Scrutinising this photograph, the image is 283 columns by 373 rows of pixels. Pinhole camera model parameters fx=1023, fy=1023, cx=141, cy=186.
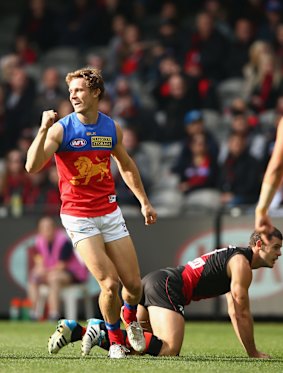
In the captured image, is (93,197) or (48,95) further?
(48,95)

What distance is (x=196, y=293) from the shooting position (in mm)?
9156

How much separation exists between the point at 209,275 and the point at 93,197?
1.25m

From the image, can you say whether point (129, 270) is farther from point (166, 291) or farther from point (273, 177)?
point (273, 177)

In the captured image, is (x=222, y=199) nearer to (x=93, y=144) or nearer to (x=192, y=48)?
(x=192, y=48)

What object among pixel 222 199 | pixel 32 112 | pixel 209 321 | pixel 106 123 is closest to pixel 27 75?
pixel 32 112

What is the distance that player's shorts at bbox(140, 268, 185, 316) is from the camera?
9068 millimetres

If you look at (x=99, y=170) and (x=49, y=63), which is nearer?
(x=99, y=170)

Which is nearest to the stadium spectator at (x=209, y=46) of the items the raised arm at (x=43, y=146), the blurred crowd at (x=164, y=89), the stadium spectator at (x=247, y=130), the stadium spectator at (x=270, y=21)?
the blurred crowd at (x=164, y=89)

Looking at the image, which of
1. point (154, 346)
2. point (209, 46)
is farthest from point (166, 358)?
point (209, 46)

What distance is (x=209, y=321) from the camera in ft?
49.4

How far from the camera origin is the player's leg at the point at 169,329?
8.89 metres

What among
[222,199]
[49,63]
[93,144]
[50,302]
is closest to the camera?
[93,144]

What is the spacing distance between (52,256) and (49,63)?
6.79 meters

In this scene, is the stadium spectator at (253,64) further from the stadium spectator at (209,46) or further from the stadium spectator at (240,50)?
the stadium spectator at (209,46)
